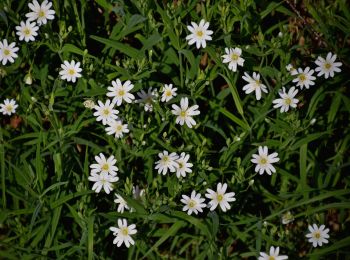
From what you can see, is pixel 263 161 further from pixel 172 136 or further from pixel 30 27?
pixel 30 27

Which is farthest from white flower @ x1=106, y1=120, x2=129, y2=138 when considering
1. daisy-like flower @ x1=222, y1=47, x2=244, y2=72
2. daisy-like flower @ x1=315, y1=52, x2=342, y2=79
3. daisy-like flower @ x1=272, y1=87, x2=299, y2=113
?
daisy-like flower @ x1=315, y1=52, x2=342, y2=79

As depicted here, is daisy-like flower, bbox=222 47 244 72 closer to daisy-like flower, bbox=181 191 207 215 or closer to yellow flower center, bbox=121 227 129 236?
daisy-like flower, bbox=181 191 207 215

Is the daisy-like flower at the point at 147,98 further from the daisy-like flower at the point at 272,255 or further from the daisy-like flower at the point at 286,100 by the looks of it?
the daisy-like flower at the point at 272,255

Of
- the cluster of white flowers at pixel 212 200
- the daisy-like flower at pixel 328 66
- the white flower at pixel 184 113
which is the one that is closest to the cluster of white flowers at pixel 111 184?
the cluster of white flowers at pixel 212 200

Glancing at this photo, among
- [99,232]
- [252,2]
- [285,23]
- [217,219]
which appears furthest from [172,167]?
[285,23]

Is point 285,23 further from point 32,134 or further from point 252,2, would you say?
point 32,134

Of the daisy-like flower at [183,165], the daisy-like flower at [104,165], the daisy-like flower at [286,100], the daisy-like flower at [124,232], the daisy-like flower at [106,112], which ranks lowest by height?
the daisy-like flower at [124,232]
